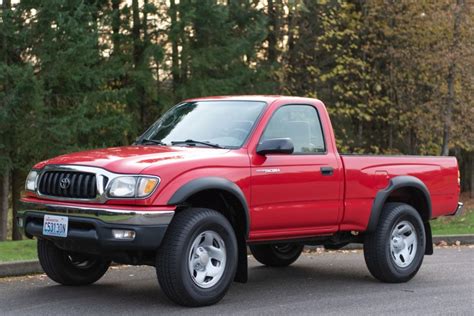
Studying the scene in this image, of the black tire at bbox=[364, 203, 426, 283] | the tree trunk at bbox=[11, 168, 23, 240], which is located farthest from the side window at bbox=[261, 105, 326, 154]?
the tree trunk at bbox=[11, 168, 23, 240]

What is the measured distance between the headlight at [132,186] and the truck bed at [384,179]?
250cm

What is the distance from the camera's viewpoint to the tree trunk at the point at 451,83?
70.4 ft

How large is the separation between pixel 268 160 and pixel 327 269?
2.73 m

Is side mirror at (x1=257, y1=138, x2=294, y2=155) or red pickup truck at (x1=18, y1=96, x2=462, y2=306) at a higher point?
side mirror at (x1=257, y1=138, x2=294, y2=155)

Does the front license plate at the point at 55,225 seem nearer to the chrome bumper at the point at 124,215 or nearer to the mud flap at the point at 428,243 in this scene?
the chrome bumper at the point at 124,215

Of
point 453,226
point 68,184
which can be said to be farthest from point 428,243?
point 453,226

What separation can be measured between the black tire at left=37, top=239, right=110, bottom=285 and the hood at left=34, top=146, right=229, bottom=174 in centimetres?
92

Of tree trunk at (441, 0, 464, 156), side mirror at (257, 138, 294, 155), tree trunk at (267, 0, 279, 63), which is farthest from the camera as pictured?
Answer: tree trunk at (267, 0, 279, 63)

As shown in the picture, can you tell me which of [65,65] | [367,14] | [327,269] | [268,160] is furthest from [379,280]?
[367,14]

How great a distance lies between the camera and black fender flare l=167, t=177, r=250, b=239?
22.5 ft

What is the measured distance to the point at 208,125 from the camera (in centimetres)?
805

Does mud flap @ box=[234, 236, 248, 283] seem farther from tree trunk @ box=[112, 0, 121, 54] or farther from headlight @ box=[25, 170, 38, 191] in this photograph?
tree trunk @ box=[112, 0, 121, 54]

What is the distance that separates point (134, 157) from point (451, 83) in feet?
55.4

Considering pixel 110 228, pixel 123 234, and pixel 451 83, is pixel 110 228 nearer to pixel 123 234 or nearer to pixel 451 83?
pixel 123 234
